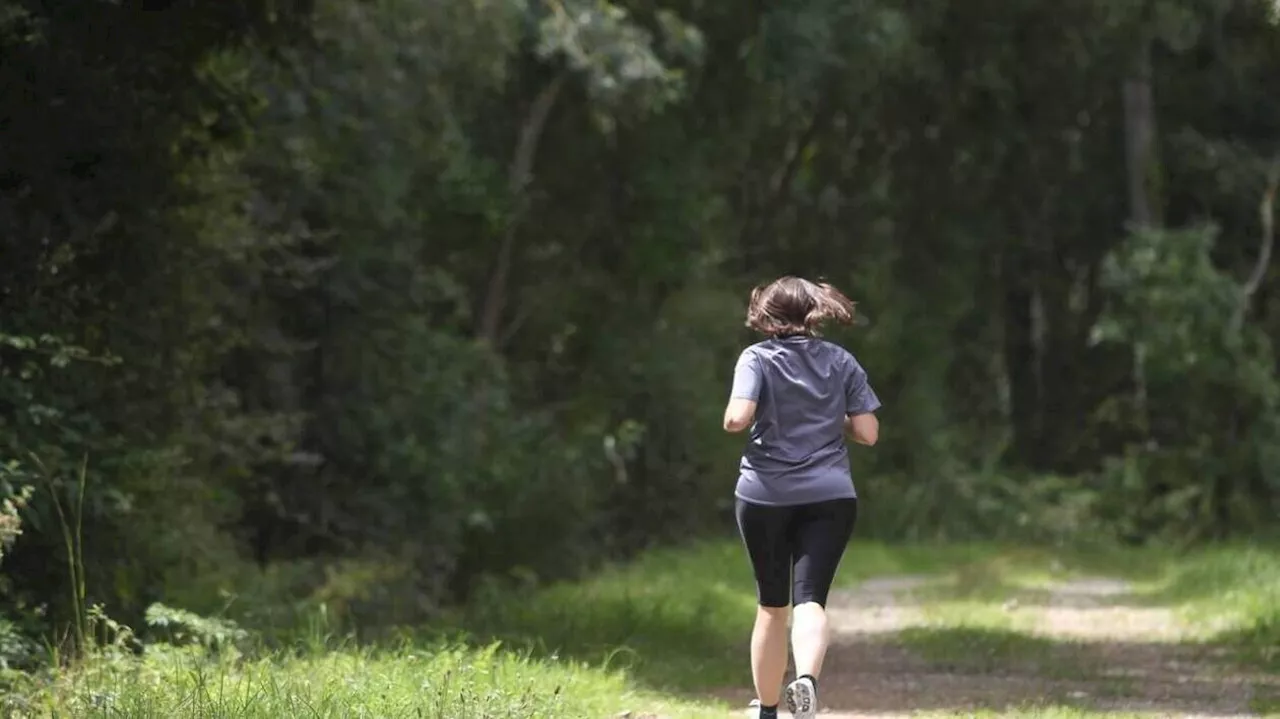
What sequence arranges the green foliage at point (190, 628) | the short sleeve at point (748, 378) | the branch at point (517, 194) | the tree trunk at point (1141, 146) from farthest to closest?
the tree trunk at point (1141, 146)
the branch at point (517, 194)
the green foliage at point (190, 628)
the short sleeve at point (748, 378)

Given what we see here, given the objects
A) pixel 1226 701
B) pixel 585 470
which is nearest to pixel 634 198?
pixel 585 470

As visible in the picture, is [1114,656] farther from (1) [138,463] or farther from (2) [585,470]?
(2) [585,470]

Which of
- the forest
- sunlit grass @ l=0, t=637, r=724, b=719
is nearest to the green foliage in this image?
the forest

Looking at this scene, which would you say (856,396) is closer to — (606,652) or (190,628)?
(606,652)

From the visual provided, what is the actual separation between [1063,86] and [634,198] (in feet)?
29.1

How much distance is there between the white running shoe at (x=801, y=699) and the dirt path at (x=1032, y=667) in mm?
1651

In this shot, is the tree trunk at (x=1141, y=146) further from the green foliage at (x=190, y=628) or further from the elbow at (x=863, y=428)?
the elbow at (x=863, y=428)

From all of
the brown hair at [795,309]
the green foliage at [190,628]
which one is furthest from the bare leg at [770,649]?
the green foliage at [190,628]

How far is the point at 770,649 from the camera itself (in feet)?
27.2

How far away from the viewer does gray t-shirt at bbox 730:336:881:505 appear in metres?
8.16

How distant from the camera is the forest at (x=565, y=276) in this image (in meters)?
11.4

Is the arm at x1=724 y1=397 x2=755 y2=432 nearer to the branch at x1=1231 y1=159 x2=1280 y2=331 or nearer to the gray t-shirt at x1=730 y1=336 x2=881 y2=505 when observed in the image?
the gray t-shirt at x1=730 y1=336 x2=881 y2=505

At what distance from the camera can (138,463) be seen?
36.7ft

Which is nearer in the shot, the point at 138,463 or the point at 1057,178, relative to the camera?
the point at 138,463
